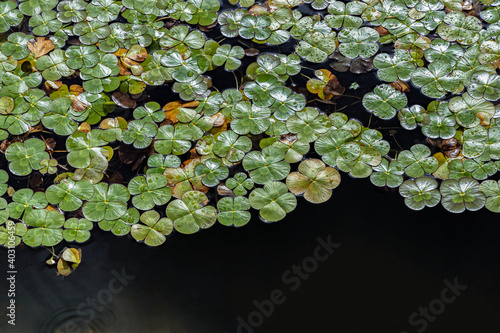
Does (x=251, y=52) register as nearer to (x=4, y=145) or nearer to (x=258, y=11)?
(x=258, y=11)

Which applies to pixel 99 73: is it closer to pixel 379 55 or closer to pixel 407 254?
pixel 379 55

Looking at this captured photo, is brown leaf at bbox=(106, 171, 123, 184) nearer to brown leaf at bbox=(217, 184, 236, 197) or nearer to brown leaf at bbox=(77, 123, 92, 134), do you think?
brown leaf at bbox=(77, 123, 92, 134)

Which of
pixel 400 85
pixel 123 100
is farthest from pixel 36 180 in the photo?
pixel 400 85

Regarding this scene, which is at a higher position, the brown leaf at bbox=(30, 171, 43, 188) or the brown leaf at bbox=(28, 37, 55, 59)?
the brown leaf at bbox=(28, 37, 55, 59)

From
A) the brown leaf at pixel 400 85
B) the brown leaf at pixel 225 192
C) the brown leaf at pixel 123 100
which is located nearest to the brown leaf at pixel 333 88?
the brown leaf at pixel 400 85

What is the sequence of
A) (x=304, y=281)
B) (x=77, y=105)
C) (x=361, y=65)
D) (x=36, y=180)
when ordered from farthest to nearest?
(x=361, y=65), (x=77, y=105), (x=36, y=180), (x=304, y=281)

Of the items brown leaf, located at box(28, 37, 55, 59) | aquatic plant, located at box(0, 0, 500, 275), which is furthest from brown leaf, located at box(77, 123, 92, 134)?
brown leaf, located at box(28, 37, 55, 59)
